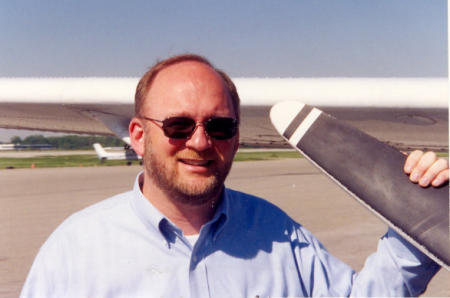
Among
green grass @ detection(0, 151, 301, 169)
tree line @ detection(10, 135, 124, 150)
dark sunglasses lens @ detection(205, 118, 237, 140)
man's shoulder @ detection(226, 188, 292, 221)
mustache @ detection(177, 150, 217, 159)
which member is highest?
dark sunglasses lens @ detection(205, 118, 237, 140)

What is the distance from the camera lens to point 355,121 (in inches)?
110

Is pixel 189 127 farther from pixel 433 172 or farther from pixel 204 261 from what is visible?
pixel 433 172

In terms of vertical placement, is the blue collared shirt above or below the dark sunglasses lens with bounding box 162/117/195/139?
below

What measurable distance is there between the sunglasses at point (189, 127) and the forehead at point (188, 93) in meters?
0.03

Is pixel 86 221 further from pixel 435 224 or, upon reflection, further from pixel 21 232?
pixel 21 232

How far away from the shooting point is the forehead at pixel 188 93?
156 cm

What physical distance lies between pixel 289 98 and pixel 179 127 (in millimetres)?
1126

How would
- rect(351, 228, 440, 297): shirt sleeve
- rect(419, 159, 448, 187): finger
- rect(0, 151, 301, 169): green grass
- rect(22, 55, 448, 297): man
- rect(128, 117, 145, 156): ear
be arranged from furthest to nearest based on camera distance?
rect(0, 151, 301, 169): green grass < rect(128, 117, 145, 156): ear < rect(22, 55, 448, 297): man < rect(351, 228, 440, 297): shirt sleeve < rect(419, 159, 448, 187): finger

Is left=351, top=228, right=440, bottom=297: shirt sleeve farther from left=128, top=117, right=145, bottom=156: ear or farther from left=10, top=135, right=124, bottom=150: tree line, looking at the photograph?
left=10, top=135, right=124, bottom=150: tree line

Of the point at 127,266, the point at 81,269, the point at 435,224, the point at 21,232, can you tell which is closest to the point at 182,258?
the point at 127,266

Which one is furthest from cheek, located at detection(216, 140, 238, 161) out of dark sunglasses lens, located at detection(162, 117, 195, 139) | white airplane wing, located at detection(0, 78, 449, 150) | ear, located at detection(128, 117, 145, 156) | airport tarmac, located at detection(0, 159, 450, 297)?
airport tarmac, located at detection(0, 159, 450, 297)

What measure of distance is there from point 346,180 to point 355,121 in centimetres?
148

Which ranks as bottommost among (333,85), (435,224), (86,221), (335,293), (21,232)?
(21,232)

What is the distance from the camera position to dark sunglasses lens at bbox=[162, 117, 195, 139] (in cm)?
152
